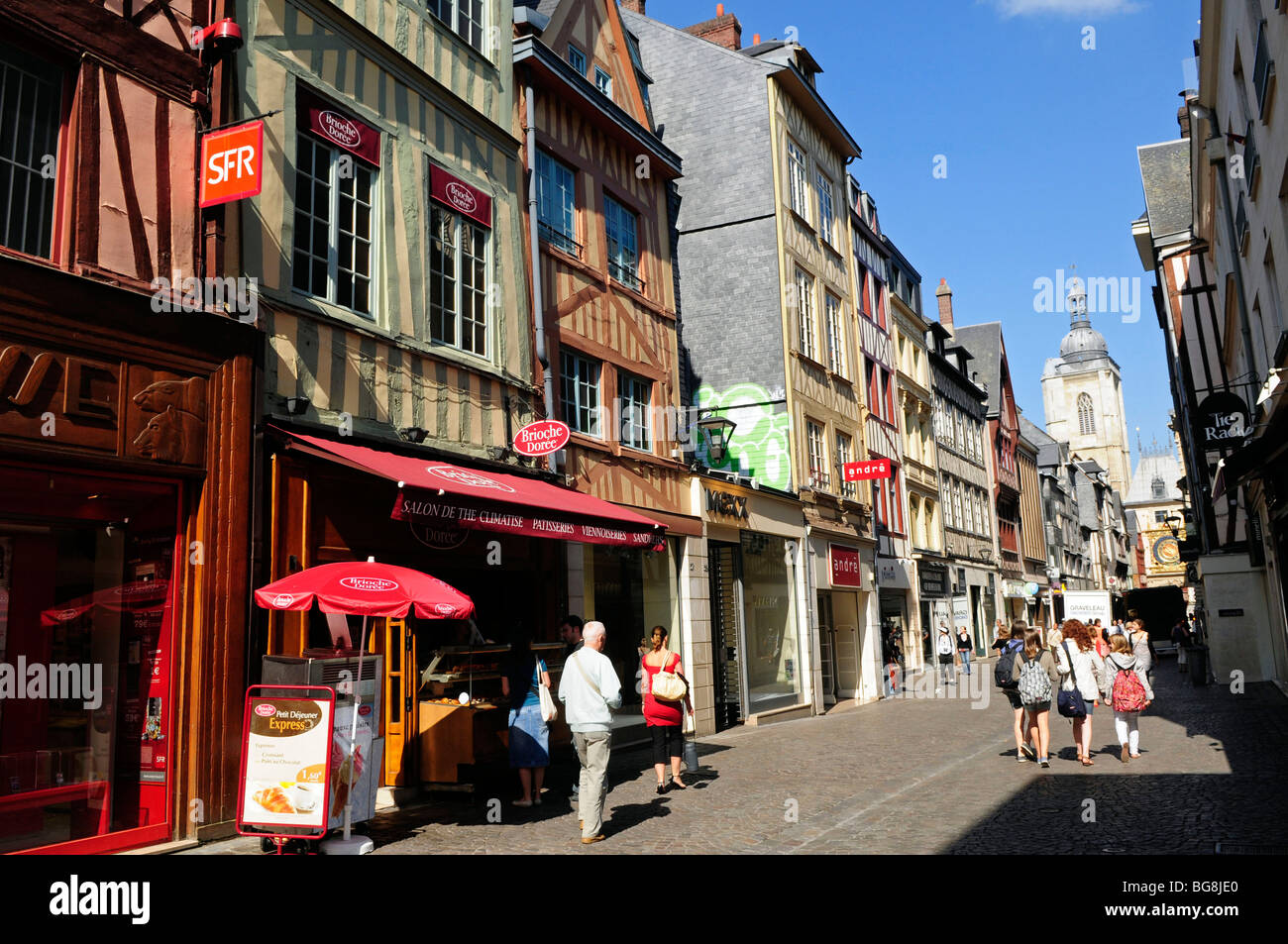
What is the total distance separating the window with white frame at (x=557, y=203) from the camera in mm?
14156

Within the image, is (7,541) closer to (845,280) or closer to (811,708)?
(811,708)

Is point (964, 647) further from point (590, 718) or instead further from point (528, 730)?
point (590, 718)

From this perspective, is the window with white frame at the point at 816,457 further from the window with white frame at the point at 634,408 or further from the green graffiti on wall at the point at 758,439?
the window with white frame at the point at 634,408

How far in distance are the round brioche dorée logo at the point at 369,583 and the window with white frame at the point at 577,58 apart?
10.6m

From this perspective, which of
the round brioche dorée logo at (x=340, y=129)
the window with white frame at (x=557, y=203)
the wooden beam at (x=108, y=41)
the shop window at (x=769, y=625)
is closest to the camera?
the wooden beam at (x=108, y=41)

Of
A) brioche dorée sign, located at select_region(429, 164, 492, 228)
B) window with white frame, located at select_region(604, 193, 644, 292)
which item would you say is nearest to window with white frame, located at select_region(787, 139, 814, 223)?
window with white frame, located at select_region(604, 193, 644, 292)

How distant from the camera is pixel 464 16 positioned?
12586 mm

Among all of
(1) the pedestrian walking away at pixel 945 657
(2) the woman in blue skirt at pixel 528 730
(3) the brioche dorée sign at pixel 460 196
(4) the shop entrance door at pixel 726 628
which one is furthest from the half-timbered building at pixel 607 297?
(1) the pedestrian walking away at pixel 945 657

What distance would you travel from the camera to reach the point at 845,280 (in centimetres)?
2628

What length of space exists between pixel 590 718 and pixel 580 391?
7294 mm

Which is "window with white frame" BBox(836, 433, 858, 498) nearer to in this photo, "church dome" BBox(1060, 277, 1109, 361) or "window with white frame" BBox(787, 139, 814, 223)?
"window with white frame" BBox(787, 139, 814, 223)

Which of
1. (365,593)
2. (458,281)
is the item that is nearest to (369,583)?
(365,593)
